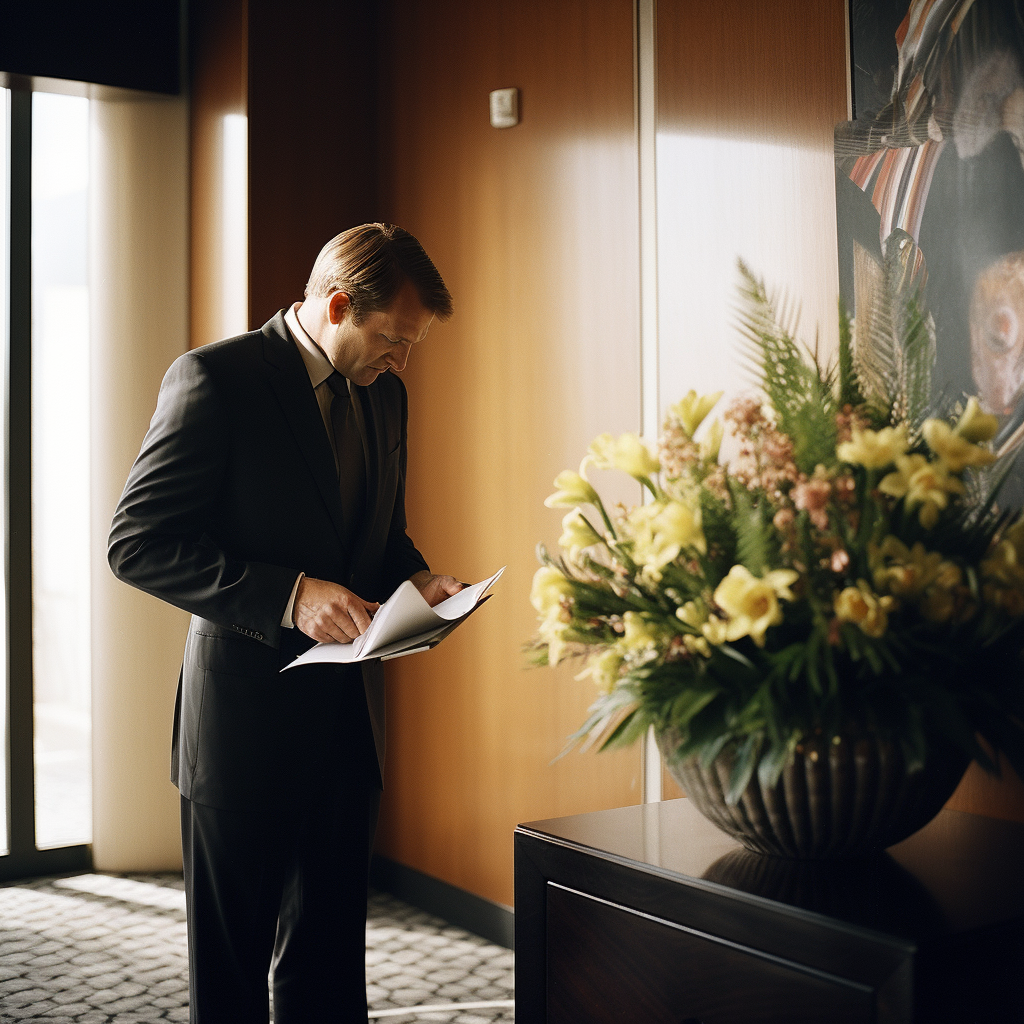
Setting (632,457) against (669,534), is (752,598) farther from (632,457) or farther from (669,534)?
(632,457)

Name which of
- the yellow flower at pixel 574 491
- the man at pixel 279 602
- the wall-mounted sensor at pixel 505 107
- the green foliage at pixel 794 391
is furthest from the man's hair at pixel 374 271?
the wall-mounted sensor at pixel 505 107

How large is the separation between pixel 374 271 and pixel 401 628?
686 millimetres

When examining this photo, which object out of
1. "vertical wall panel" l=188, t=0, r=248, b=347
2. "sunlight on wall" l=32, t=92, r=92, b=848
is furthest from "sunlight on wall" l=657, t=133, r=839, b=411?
"sunlight on wall" l=32, t=92, r=92, b=848

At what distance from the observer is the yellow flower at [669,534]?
128 centimetres

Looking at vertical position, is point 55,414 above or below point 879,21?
below

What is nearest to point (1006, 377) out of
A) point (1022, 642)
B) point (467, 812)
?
point (1022, 642)

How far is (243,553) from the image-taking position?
202 cm

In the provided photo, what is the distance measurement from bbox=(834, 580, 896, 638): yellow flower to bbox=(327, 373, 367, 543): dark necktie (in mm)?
1136

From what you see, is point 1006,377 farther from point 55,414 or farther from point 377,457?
point 55,414

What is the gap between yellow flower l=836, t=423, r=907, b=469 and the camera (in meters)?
1.23

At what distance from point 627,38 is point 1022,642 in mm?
2078

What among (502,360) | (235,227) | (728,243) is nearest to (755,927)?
(728,243)

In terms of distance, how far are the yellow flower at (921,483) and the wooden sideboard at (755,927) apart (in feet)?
1.50

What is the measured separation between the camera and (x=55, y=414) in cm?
399
